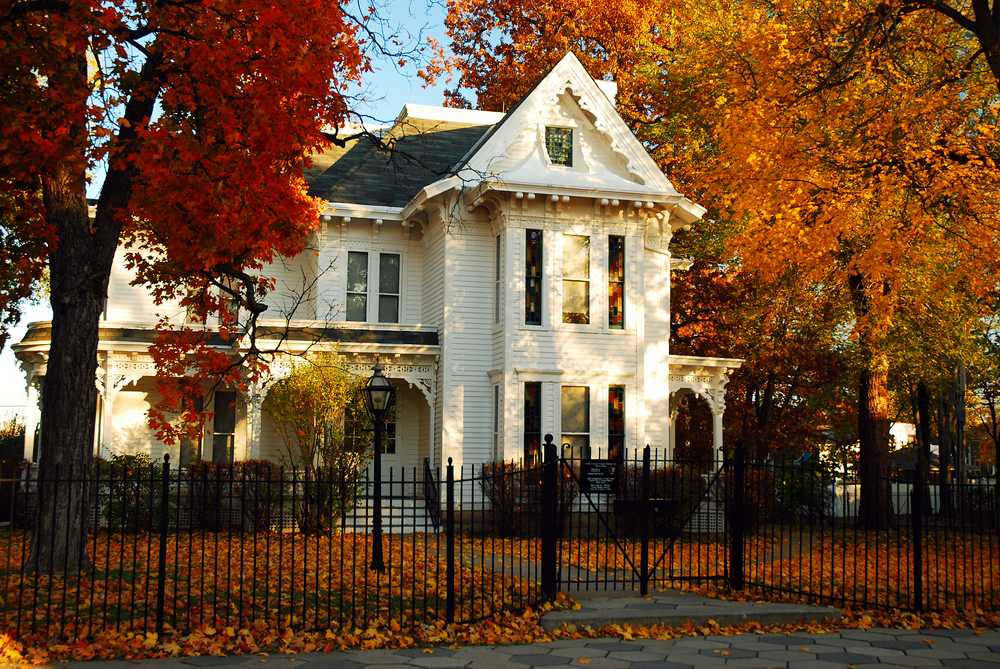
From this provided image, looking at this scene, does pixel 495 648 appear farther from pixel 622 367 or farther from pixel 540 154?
pixel 540 154

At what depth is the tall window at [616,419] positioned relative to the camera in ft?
66.0

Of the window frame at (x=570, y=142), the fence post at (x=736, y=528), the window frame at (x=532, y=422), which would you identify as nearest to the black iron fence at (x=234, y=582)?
the fence post at (x=736, y=528)

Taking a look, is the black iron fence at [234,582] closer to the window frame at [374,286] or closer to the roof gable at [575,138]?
the window frame at [374,286]

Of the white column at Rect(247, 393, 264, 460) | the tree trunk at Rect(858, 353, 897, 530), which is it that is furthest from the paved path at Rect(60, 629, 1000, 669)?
the tree trunk at Rect(858, 353, 897, 530)

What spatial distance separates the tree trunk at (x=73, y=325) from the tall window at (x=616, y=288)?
442 inches

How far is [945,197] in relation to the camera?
56.0ft

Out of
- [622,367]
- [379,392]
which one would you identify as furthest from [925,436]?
[379,392]

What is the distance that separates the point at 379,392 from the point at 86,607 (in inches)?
195

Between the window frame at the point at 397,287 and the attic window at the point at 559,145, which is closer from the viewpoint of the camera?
the attic window at the point at 559,145

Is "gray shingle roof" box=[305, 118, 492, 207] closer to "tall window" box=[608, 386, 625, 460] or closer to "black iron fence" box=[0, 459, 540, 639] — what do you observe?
"tall window" box=[608, 386, 625, 460]

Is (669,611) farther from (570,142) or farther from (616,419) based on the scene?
(570,142)

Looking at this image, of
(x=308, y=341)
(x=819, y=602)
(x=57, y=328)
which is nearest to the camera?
(x=819, y=602)

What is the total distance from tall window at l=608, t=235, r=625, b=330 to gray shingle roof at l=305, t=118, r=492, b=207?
4821 millimetres

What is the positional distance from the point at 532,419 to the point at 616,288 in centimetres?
371
